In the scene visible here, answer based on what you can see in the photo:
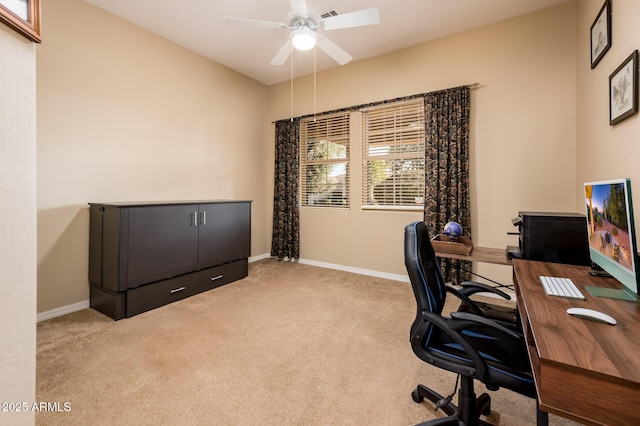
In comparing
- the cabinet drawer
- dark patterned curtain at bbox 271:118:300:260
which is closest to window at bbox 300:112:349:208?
dark patterned curtain at bbox 271:118:300:260

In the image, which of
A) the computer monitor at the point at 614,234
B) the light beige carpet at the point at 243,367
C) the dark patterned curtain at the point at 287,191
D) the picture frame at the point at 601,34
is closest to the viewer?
the computer monitor at the point at 614,234

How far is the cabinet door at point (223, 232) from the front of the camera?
133 inches

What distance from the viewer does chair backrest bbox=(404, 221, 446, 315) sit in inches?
52.9

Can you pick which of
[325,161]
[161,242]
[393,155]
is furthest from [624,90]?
[161,242]

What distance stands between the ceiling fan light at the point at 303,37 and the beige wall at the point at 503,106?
66.3 inches

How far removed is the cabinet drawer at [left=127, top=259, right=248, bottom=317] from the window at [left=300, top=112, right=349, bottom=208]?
5.31ft

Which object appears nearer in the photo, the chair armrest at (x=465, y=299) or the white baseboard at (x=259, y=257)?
Answer: the chair armrest at (x=465, y=299)

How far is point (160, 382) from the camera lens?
1.77m

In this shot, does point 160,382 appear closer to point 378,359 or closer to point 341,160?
point 378,359

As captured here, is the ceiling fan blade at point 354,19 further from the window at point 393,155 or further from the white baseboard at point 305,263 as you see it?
the white baseboard at point 305,263

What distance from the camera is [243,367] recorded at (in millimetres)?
1935

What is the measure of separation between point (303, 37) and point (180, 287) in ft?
9.37

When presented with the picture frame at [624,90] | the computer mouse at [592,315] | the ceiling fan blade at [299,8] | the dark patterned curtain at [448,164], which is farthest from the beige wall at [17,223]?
the dark patterned curtain at [448,164]

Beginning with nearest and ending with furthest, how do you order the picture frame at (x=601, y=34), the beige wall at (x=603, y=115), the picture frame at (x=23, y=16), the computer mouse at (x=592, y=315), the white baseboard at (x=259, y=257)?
the picture frame at (x=23, y=16) < the computer mouse at (x=592, y=315) < the beige wall at (x=603, y=115) < the picture frame at (x=601, y=34) < the white baseboard at (x=259, y=257)
